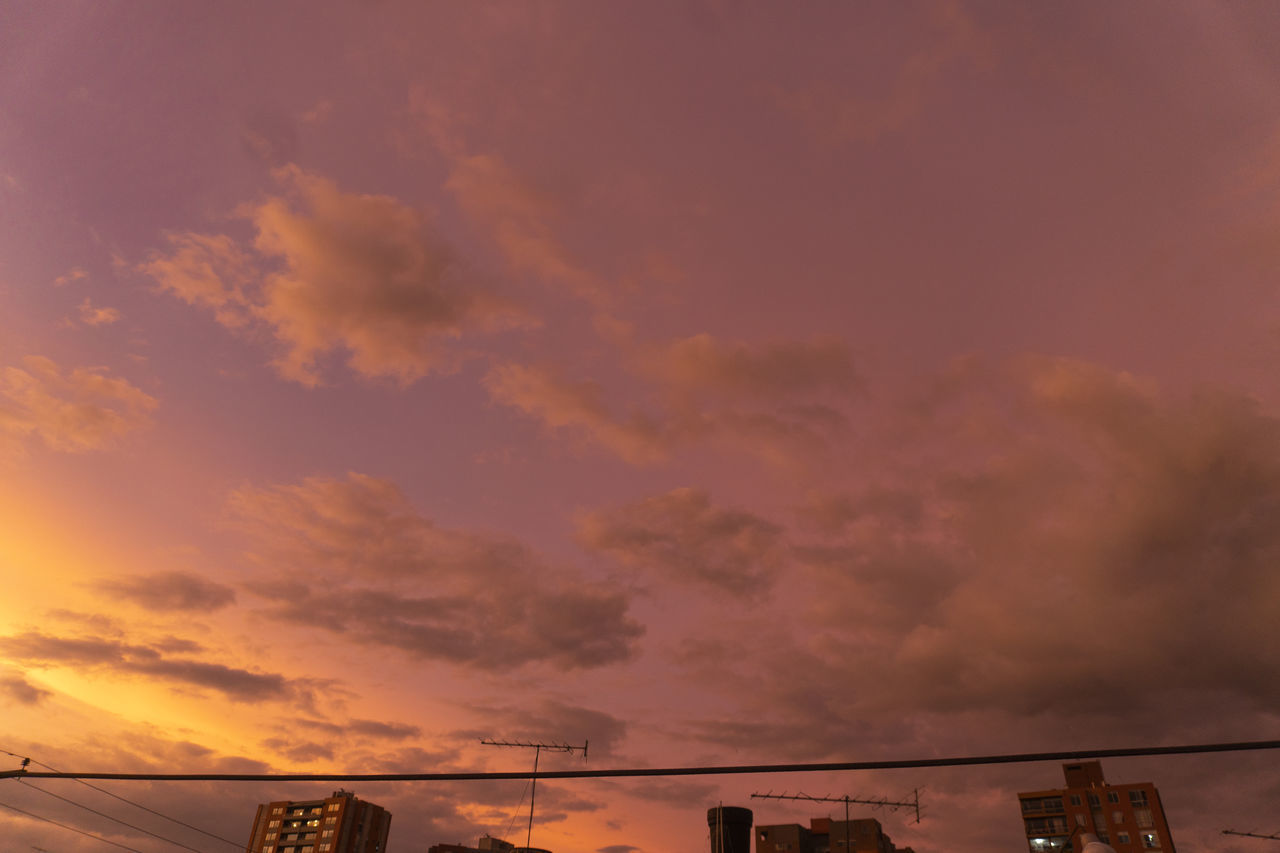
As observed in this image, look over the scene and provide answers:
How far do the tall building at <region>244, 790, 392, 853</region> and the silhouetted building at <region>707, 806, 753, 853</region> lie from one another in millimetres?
129429

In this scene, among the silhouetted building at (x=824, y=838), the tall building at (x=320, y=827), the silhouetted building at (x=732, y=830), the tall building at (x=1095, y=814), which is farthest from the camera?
the tall building at (x=320, y=827)

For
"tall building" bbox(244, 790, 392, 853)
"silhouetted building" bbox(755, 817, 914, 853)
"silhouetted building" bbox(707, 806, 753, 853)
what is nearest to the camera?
"silhouetted building" bbox(707, 806, 753, 853)

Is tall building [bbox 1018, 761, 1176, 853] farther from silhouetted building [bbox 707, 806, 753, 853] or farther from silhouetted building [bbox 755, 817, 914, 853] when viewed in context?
silhouetted building [bbox 707, 806, 753, 853]

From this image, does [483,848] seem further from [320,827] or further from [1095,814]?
[1095,814]

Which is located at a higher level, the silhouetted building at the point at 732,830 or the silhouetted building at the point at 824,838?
the silhouetted building at the point at 824,838

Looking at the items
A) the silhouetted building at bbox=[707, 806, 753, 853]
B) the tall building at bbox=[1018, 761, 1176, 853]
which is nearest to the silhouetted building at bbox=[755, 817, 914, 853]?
the tall building at bbox=[1018, 761, 1176, 853]

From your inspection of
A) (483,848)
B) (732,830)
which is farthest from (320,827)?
(732,830)

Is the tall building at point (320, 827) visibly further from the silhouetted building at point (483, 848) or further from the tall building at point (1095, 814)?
the tall building at point (1095, 814)

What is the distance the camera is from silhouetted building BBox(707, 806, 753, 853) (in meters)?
45.4

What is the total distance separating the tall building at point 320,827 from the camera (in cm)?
14875

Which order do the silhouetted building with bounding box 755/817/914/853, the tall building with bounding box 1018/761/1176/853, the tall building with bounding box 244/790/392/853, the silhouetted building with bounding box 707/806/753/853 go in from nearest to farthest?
the silhouetted building with bounding box 707/806/753/853, the tall building with bounding box 1018/761/1176/853, the silhouetted building with bounding box 755/817/914/853, the tall building with bounding box 244/790/392/853

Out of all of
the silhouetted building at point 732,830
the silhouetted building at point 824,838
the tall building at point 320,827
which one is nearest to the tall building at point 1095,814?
the silhouetted building at point 824,838

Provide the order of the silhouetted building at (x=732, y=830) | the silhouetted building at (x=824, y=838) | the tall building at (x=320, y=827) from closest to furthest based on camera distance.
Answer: the silhouetted building at (x=732, y=830), the silhouetted building at (x=824, y=838), the tall building at (x=320, y=827)

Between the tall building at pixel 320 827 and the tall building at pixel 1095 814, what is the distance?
408 ft
